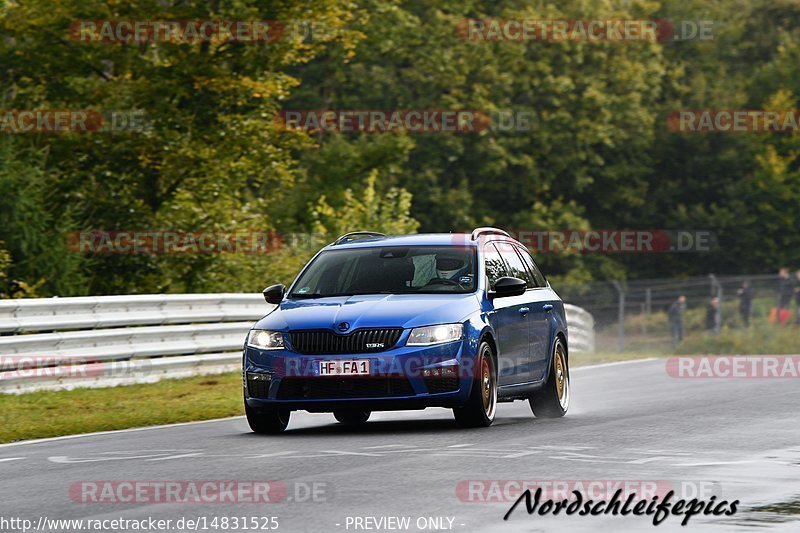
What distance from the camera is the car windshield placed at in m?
14.0

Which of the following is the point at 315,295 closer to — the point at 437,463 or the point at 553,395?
the point at 553,395

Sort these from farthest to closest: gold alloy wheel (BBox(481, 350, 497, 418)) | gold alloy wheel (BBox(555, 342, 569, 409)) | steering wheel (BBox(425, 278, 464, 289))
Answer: gold alloy wheel (BBox(555, 342, 569, 409))
steering wheel (BBox(425, 278, 464, 289))
gold alloy wheel (BBox(481, 350, 497, 418))

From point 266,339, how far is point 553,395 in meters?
3.34

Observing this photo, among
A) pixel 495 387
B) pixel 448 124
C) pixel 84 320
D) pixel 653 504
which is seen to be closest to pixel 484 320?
pixel 495 387

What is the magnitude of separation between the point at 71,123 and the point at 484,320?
18528 millimetres

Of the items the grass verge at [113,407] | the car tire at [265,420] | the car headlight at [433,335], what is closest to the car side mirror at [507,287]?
the car headlight at [433,335]

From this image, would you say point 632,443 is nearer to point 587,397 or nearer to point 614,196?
point 587,397

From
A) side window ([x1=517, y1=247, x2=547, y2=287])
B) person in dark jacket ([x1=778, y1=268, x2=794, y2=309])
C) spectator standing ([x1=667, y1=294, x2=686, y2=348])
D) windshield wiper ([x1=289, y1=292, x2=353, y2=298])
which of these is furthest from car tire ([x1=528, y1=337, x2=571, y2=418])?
spectator standing ([x1=667, y1=294, x2=686, y2=348])

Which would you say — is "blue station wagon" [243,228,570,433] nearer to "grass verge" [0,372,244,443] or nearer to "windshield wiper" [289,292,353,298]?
"windshield wiper" [289,292,353,298]

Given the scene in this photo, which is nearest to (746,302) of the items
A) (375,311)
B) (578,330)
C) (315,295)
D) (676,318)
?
(676,318)

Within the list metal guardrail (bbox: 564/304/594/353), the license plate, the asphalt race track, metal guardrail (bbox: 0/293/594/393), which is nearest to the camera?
the asphalt race track

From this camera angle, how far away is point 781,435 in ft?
42.7

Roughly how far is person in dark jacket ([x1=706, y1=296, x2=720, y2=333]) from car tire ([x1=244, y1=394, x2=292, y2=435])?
2711 centimetres

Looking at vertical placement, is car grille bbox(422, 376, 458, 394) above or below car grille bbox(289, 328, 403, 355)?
below
